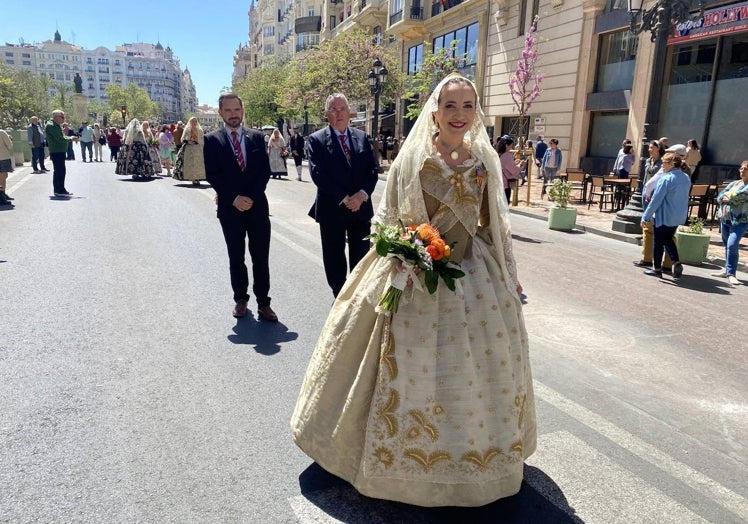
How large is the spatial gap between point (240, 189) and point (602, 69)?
63.3 feet

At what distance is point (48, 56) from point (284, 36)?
462 ft

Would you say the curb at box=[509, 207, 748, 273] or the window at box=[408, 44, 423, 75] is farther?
the window at box=[408, 44, 423, 75]

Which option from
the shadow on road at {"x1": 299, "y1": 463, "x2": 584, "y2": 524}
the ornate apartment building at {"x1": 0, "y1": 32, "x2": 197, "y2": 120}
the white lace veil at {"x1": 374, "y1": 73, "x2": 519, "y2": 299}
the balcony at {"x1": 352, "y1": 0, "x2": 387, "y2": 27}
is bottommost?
the shadow on road at {"x1": 299, "y1": 463, "x2": 584, "y2": 524}

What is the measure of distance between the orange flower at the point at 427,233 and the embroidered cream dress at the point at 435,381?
0.15 meters

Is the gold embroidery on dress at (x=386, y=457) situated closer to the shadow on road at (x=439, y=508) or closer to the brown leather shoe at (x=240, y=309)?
the shadow on road at (x=439, y=508)

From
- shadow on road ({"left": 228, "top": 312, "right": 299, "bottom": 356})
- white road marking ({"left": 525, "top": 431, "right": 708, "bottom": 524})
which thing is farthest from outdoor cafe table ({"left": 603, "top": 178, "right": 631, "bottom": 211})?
white road marking ({"left": 525, "top": 431, "right": 708, "bottom": 524})

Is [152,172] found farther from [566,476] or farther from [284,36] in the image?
[284,36]

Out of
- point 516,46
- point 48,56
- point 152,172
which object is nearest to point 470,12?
point 516,46

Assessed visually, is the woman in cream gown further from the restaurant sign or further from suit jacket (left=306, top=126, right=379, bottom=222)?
the restaurant sign

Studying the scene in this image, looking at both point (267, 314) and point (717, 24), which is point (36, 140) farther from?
point (717, 24)

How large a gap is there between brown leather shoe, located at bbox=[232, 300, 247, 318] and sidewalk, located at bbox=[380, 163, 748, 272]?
744 cm

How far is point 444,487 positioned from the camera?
239cm

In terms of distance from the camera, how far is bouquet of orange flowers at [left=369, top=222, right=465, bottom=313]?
245cm

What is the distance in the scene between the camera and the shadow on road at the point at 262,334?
4.47 m
